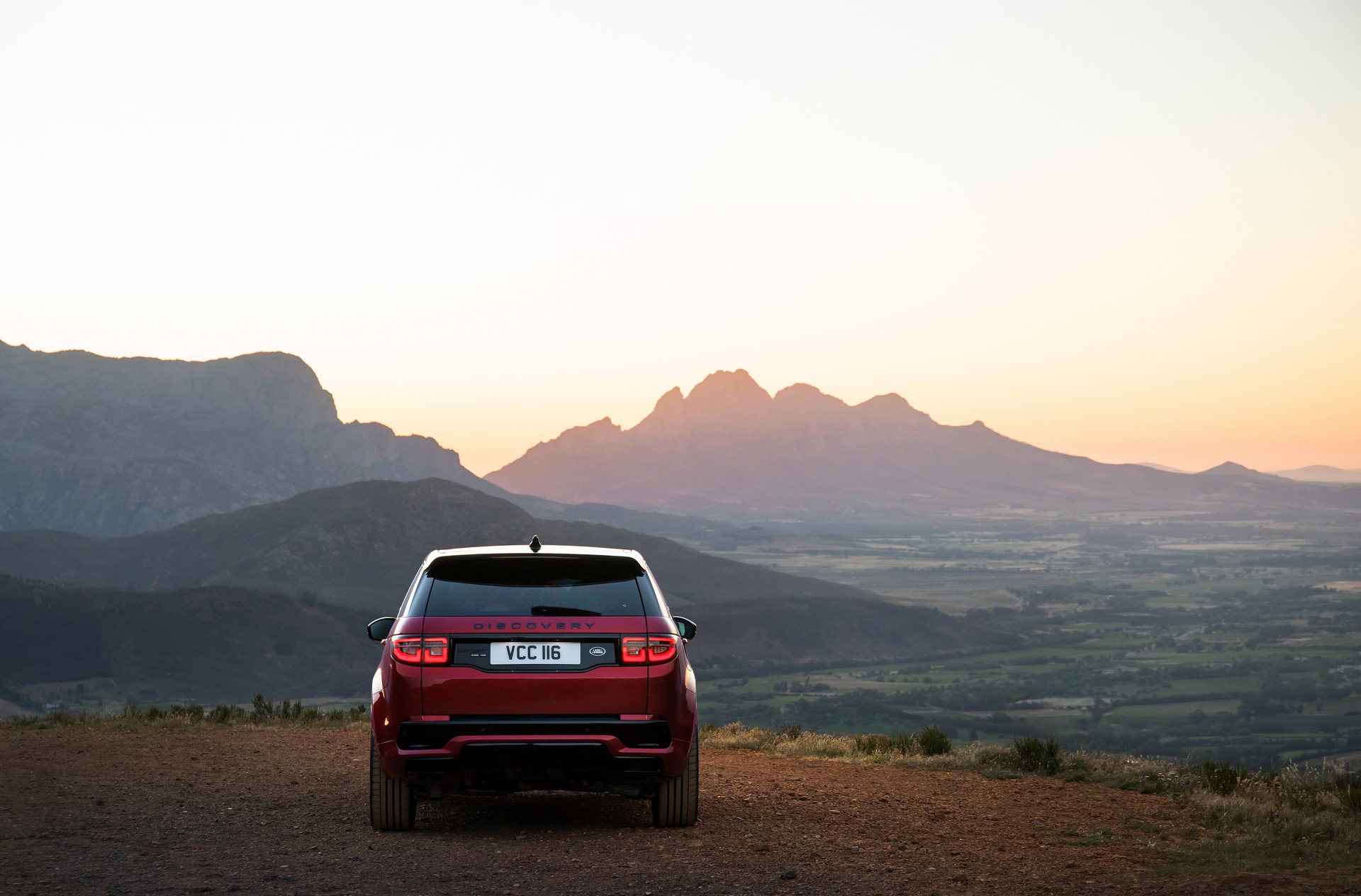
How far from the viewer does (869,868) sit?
7.11 metres

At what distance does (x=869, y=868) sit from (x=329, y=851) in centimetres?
338

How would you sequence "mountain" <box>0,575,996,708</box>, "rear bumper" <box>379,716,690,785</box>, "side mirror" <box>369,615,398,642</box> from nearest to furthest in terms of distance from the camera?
"rear bumper" <box>379,716,690,785</box>, "side mirror" <box>369,615,398,642</box>, "mountain" <box>0,575,996,708</box>

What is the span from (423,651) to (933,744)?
25.2 ft

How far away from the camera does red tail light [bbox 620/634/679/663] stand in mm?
7348

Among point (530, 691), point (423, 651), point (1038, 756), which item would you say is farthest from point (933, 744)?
point (423, 651)

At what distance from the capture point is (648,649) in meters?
7.39

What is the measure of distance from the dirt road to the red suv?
0.53m

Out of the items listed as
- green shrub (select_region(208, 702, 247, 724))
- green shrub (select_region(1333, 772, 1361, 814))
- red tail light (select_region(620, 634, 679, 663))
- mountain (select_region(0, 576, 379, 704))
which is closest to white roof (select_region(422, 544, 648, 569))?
red tail light (select_region(620, 634, 679, 663))

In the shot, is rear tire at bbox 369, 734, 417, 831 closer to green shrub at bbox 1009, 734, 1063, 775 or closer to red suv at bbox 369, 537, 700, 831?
red suv at bbox 369, 537, 700, 831

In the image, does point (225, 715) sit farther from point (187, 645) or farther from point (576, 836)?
point (187, 645)

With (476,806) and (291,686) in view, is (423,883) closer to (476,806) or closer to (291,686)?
(476,806)

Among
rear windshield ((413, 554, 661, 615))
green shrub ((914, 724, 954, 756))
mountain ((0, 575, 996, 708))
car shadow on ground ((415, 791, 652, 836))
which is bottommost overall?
mountain ((0, 575, 996, 708))

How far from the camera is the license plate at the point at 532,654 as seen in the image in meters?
7.27

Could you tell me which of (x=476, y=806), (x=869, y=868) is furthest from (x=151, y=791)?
(x=869, y=868)
